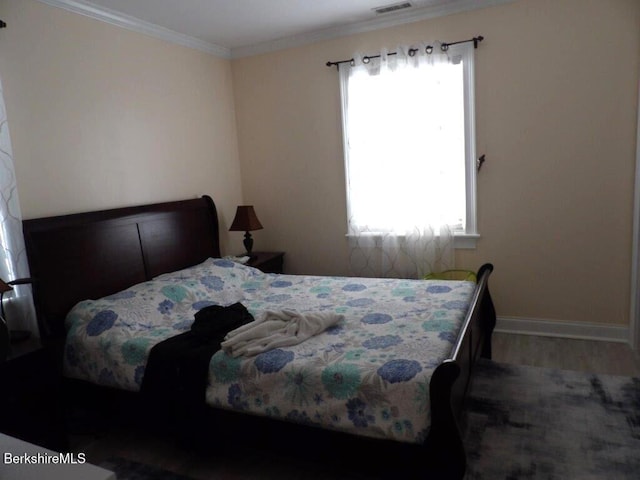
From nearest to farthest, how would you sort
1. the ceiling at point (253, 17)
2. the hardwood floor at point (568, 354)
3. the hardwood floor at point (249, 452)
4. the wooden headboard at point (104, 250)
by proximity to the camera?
the hardwood floor at point (249, 452) < the wooden headboard at point (104, 250) < the hardwood floor at point (568, 354) < the ceiling at point (253, 17)

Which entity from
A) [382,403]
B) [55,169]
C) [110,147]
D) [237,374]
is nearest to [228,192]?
[110,147]

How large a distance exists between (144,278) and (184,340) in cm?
108

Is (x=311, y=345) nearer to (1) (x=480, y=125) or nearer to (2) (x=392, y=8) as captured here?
(1) (x=480, y=125)

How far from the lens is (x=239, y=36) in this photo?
3883mm

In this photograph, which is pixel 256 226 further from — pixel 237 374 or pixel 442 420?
pixel 442 420

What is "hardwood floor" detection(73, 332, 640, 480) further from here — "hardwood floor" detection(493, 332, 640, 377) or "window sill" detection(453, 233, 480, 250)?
"window sill" detection(453, 233, 480, 250)

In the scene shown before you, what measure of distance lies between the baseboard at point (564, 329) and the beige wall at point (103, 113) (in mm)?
2629

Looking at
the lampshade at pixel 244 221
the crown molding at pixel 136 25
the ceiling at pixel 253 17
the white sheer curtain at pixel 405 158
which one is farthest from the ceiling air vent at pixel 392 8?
the lampshade at pixel 244 221

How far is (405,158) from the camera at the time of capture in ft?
12.1

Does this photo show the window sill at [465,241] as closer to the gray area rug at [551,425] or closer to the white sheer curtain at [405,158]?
the white sheer curtain at [405,158]

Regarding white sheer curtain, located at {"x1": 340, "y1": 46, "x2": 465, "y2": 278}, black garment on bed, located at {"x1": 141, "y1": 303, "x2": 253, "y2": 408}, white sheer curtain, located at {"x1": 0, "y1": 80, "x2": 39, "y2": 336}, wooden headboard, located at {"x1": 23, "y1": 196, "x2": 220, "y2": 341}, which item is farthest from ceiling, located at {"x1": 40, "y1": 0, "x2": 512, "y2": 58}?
black garment on bed, located at {"x1": 141, "y1": 303, "x2": 253, "y2": 408}

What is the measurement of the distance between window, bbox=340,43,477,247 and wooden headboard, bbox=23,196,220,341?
4.84ft

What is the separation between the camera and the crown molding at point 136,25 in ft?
9.39

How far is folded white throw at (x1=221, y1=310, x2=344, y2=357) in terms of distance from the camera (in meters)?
2.12
